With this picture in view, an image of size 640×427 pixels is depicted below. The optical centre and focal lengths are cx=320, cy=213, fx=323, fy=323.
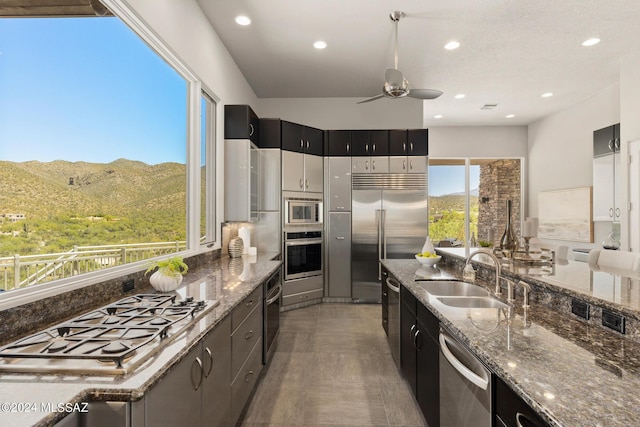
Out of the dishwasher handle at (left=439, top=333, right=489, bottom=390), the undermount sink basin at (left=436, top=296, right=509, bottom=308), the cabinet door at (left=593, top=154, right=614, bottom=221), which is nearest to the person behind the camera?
the dishwasher handle at (left=439, top=333, right=489, bottom=390)

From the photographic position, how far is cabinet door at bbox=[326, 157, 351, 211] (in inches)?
197

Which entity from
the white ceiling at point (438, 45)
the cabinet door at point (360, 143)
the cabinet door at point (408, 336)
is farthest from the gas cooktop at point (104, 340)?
the cabinet door at point (360, 143)

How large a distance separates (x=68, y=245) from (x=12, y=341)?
63 centimetres

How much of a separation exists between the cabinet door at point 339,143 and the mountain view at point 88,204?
8.49ft

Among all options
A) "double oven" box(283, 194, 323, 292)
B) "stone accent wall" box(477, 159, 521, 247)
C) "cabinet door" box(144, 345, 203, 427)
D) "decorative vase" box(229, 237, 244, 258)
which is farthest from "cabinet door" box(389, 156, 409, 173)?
"cabinet door" box(144, 345, 203, 427)

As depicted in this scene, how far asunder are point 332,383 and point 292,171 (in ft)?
9.35

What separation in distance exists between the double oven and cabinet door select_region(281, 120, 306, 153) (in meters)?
0.69

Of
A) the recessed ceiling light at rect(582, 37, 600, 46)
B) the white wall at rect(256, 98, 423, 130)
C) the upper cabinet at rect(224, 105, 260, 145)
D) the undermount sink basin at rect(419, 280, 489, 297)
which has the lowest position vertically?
the undermount sink basin at rect(419, 280, 489, 297)

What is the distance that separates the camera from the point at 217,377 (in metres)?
1.54

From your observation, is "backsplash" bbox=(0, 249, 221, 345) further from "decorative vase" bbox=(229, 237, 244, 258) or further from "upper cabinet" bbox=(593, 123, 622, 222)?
"upper cabinet" bbox=(593, 123, 622, 222)

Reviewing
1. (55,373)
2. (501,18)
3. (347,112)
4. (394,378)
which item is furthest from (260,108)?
(55,373)

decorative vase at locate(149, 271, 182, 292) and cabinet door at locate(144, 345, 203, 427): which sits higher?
decorative vase at locate(149, 271, 182, 292)

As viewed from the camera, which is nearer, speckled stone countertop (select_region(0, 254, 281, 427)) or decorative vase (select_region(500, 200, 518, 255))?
speckled stone countertop (select_region(0, 254, 281, 427))

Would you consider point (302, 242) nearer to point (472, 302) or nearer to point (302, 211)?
point (302, 211)
